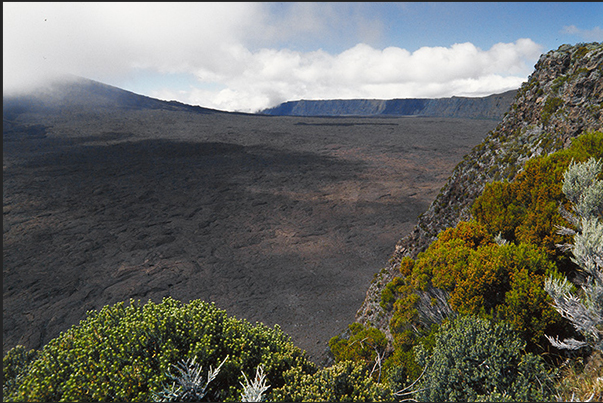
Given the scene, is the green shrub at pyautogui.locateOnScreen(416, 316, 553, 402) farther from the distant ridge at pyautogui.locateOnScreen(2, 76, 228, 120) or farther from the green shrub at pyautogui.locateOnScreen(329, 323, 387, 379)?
the distant ridge at pyautogui.locateOnScreen(2, 76, 228, 120)

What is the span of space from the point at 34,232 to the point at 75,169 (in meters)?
9.61

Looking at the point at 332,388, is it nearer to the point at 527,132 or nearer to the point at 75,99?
the point at 527,132

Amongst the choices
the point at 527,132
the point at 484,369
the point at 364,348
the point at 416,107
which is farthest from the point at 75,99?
the point at 416,107

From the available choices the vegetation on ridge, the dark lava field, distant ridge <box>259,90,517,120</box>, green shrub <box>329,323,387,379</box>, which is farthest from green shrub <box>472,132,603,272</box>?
distant ridge <box>259,90,517,120</box>

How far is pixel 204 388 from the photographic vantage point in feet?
8.36

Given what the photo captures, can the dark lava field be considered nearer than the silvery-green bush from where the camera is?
No

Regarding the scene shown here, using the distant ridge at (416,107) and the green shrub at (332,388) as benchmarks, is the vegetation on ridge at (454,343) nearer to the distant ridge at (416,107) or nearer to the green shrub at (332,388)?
the green shrub at (332,388)

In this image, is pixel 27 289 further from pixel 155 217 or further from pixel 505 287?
pixel 505 287

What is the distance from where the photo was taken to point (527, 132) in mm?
5859

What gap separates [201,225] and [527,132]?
35.7 ft

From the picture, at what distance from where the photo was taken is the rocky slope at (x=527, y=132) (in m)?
4.89

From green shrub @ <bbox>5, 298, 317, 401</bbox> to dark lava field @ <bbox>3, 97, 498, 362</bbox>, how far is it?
10.4 feet

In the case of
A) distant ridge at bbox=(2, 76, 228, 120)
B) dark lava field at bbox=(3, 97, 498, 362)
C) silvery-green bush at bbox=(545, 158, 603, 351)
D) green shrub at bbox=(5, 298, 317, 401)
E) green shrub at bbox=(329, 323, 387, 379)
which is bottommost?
dark lava field at bbox=(3, 97, 498, 362)

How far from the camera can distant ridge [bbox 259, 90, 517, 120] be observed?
9186 cm
